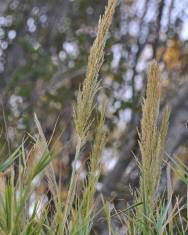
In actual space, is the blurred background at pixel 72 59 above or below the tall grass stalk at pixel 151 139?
below

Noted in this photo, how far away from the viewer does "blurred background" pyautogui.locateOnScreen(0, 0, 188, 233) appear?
762 centimetres

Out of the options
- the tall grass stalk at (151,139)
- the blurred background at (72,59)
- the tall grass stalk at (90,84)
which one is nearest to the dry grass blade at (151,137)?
the tall grass stalk at (151,139)

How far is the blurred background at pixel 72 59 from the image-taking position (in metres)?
7.62

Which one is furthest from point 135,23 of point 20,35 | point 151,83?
point 151,83

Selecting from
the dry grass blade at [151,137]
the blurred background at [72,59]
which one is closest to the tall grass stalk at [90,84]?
the dry grass blade at [151,137]

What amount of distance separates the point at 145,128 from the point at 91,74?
24cm

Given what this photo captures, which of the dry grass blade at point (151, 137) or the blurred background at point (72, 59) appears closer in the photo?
the dry grass blade at point (151, 137)

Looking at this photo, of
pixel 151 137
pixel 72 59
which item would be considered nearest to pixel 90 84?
pixel 151 137

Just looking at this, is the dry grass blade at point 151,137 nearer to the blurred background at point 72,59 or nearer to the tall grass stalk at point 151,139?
the tall grass stalk at point 151,139

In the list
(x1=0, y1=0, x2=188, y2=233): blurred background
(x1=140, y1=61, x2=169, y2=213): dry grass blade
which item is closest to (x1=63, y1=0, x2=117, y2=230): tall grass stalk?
(x1=140, y1=61, x2=169, y2=213): dry grass blade

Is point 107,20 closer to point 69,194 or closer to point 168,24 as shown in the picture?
point 69,194

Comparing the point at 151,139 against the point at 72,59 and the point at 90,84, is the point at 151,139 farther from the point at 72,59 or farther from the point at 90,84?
the point at 72,59

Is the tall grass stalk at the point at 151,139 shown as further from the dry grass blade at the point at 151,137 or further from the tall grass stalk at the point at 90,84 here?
the tall grass stalk at the point at 90,84

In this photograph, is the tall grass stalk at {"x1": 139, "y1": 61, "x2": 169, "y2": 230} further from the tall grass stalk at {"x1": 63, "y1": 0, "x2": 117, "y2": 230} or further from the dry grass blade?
the tall grass stalk at {"x1": 63, "y1": 0, "x2": 117, "y2": 230}
